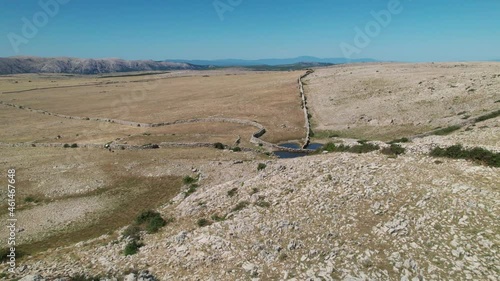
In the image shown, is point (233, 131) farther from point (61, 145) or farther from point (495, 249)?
point (495, 249)

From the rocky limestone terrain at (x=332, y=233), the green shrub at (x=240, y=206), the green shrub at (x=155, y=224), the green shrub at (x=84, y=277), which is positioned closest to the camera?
the rocky limestone terrain at (x=332, y=233)

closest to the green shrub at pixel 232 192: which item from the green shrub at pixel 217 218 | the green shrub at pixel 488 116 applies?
the green shrub at pixel 217 218

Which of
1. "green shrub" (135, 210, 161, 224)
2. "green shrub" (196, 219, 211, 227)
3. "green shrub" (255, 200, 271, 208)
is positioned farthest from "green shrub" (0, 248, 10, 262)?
"green shrub" (255, 200, 271, 208)

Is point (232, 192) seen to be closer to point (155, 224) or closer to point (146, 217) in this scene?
point (155, 224)

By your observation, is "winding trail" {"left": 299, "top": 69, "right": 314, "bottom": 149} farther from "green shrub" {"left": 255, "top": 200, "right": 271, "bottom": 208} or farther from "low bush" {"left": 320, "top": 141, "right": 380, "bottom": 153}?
"green shrub" {"left": 255, "top": 200, "right": 271, "bottom": 208}

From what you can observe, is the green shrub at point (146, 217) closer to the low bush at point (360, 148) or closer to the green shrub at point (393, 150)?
the low bush at point (360, 148)

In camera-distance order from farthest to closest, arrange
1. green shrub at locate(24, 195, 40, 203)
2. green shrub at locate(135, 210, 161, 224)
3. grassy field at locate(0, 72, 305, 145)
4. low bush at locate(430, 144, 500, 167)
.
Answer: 1. grassy field at locate(0, 72, 305, 145)
2. green shrub at locate(24, 195, 40, 203)
3. green shrub at locate(135, 210, 161, 224)
4. low bush at locate(430, 144, 500, 167)
